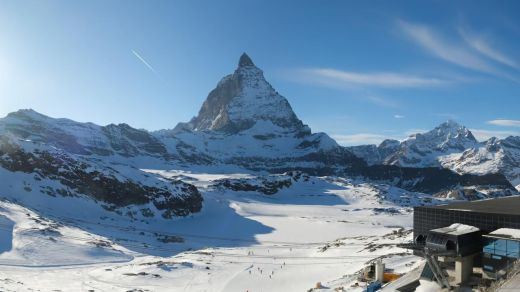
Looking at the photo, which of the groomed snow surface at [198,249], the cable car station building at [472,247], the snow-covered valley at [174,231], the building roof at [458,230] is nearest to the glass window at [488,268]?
the cable car station building at [472,247]

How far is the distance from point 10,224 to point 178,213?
48.3 m

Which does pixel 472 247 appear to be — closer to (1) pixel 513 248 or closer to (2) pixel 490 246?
(2) pixel 490 246

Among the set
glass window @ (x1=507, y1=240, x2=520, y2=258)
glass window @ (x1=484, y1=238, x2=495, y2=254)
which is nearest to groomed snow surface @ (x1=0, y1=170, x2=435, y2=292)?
glass window @ (x1=484, y1=238, x2=495, y2=254)

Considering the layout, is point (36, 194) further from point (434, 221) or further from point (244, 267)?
point (434, 221)

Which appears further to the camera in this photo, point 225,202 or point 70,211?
point 225,202

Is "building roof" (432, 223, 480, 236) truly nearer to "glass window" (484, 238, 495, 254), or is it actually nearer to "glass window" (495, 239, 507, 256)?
"glass window" (484, 238, 495, 254)

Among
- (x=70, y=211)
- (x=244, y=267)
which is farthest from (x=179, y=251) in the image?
(x=70, y=211)

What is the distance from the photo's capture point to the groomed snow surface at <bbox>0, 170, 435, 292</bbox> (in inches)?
1843

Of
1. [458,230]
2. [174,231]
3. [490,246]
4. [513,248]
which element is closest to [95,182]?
[174,231]

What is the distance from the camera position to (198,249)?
261ft

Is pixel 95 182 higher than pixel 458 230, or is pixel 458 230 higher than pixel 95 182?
pixel 458 230

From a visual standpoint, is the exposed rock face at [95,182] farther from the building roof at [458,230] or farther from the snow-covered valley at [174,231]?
the building roof at [458,230]

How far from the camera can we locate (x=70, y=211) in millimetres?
92375

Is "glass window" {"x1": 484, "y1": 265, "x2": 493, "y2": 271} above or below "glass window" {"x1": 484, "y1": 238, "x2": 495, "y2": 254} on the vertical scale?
below
